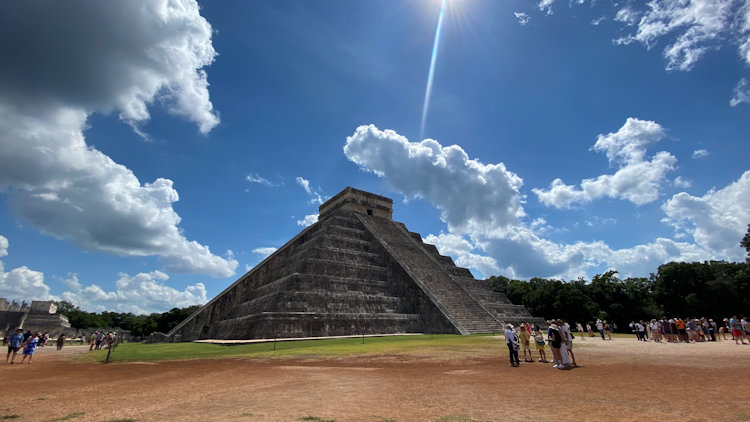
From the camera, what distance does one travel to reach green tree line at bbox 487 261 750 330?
119 feet

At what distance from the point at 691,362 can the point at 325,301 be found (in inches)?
648

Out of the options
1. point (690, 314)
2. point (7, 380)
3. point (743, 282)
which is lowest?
point (7, 380)

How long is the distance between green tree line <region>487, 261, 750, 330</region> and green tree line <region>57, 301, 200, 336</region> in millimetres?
51920

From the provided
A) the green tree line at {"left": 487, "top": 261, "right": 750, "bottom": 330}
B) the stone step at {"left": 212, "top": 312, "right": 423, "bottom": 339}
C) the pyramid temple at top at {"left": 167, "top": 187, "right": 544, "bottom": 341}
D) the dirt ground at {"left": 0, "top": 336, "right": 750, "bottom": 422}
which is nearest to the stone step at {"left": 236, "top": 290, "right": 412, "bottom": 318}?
the pyramid temple at top at {"left": 167, "top": 187, "right": 544, "bottom": 341}

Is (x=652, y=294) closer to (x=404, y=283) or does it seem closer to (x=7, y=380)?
(x=404, y=283)

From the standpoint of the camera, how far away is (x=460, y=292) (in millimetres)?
27125

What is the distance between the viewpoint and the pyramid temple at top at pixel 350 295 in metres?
20.3

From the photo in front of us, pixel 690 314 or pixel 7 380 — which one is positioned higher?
pixel 690 314

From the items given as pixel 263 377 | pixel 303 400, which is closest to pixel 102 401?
pixel 263 377

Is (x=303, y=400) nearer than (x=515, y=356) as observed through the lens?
Yes

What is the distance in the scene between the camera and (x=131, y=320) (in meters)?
98.3

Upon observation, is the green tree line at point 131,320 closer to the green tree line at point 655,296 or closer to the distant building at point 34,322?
the distant building at point 34,322

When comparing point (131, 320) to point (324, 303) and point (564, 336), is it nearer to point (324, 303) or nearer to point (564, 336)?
point (324, 303)

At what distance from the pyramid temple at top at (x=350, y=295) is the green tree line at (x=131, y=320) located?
121 ft
